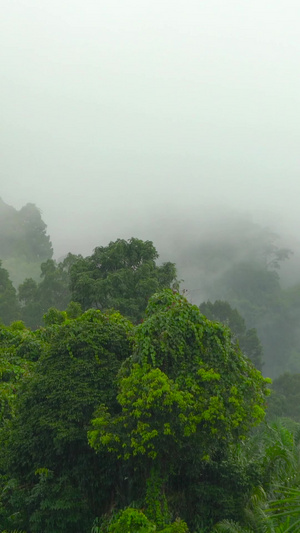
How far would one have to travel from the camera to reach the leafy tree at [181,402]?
874cm

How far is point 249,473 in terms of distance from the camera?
1044 centimetres

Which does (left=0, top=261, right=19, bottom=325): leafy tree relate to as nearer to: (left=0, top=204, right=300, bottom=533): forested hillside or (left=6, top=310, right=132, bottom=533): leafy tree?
(left=0, top=204, right=300, bottom=533): forested hillside

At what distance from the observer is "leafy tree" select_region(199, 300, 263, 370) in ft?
158

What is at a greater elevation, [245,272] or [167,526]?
[245,272]

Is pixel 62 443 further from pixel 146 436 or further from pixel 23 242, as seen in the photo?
pixel 23 242

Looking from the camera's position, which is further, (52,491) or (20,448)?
(20,448)

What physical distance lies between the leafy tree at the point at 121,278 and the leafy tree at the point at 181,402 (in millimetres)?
14236

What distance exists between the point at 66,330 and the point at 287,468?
6144 millimetres

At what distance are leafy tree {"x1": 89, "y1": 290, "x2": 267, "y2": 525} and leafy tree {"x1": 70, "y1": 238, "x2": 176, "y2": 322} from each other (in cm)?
1424

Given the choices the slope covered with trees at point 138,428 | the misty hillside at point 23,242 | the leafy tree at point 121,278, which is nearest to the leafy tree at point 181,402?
the slope covered with trees at point 138,428

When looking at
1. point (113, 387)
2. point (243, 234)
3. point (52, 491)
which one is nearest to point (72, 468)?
point (52, 491)

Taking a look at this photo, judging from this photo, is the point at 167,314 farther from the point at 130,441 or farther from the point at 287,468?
the point at 287,468

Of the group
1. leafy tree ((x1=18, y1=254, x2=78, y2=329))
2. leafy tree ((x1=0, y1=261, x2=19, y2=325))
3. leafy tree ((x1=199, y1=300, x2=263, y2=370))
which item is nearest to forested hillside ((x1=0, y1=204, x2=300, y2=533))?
leafy tree ((x1=0, y1=261, x2=19, y2=325))

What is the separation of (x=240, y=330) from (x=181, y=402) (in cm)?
4287
